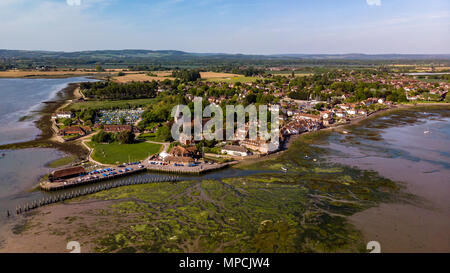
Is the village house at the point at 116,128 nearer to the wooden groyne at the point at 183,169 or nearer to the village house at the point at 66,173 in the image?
the wooden groyne at the point at 183,169

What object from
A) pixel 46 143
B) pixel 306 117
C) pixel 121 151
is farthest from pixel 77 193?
pixel 306 117

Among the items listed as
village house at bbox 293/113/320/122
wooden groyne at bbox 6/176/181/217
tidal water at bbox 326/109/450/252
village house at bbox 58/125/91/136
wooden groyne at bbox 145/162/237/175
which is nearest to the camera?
tidal water at bbox 326/109/450/252

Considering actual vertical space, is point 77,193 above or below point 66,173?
below

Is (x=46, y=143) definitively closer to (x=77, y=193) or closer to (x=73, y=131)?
Result: (x=73, y=131)

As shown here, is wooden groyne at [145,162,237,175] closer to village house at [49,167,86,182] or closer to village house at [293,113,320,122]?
village house at [49,167,86,182]

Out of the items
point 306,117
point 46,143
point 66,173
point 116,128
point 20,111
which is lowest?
point 66,173

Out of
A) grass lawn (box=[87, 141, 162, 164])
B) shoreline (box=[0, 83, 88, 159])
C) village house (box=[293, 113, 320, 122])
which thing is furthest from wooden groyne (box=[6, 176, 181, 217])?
village house (box=[293, 113, 320, 122])

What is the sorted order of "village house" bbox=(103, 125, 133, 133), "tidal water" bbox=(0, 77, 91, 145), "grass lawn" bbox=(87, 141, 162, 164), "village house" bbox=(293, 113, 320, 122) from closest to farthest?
"grass lawn" bbox=(87, 141, 162, 164) → "tidal water" bbox=(0, 77, 91, 145) → "village house" bbox=(103, 125, 133, 133) → "village house" bbox=(293, 113, 320, 122)
